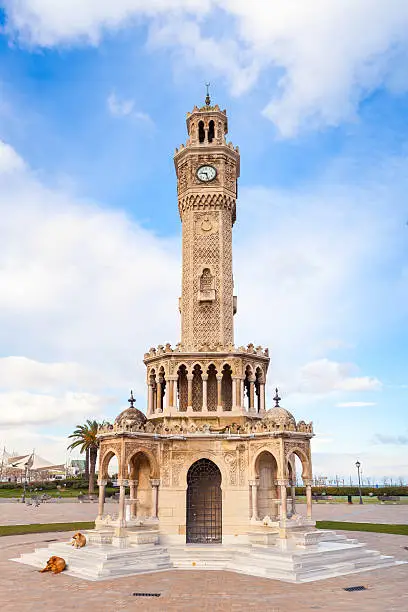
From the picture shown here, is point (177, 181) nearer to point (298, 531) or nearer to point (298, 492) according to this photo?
point (298, 531)

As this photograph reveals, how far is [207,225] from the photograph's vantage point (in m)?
31.6

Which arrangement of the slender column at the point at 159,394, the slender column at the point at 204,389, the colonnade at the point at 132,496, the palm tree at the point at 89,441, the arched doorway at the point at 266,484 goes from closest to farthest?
the colonnade at the point at 132,496, the arched doorway at the point at 266,484, the slender column at the point at 204,389, the slender column at the point at 159,394, the palm tree at the point at 89,441

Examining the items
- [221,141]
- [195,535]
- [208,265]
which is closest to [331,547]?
[195,535]

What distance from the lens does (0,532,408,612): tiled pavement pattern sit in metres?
15.7

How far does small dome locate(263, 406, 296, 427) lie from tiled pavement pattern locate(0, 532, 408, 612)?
6.57m

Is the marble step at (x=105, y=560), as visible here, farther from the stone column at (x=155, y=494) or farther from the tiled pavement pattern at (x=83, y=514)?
the tiled pavement pattern at (x=83, y=514)

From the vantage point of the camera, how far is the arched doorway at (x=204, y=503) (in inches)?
1004

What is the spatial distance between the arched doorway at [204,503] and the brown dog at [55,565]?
20.9ft

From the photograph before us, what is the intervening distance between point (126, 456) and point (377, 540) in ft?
51.4

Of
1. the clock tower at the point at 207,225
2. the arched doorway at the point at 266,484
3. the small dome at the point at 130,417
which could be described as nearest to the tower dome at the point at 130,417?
the small dome at the point at 130,417

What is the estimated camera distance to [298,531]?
23.3 metres

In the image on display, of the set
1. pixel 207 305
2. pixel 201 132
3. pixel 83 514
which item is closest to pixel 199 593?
pixel 207 305

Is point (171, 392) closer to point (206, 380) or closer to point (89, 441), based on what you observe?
point (206, 380)

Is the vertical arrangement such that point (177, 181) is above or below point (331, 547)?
above
